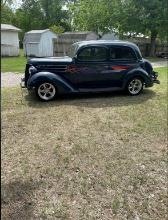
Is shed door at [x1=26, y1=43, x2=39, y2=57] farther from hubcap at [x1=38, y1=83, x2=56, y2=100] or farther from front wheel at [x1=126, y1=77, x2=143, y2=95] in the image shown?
hubcap at [x1=38, y1=83, x2=56, y2=100]

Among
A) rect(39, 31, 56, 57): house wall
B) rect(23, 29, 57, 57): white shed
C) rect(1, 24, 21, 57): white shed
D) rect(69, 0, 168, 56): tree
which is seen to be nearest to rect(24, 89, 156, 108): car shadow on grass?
rect(69, 0, 168, 56): tree

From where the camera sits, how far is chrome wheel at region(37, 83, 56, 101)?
332 inches

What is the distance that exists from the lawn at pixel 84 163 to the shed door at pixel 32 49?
22.2 meters

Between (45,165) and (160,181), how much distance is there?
165 cm

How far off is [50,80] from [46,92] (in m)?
0.38

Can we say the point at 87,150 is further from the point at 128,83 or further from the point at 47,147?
the point at 128,83

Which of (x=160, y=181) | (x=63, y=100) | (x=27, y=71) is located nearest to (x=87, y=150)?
(x=160, y=181)

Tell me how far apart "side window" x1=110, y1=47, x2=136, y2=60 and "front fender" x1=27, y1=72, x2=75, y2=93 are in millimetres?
1668

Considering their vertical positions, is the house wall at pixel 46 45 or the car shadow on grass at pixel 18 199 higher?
the house wall at pixel 46 45

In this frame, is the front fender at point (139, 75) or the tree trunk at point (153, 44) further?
the tree trunk at point (153, 44)

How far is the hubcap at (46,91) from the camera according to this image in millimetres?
8430

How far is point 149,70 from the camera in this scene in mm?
9656

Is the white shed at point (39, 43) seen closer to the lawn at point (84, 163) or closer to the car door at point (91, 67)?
the car door at point (91, 67)

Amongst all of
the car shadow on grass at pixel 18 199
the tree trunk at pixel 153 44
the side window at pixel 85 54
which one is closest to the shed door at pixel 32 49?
the tree trunk at pixel 153 44
